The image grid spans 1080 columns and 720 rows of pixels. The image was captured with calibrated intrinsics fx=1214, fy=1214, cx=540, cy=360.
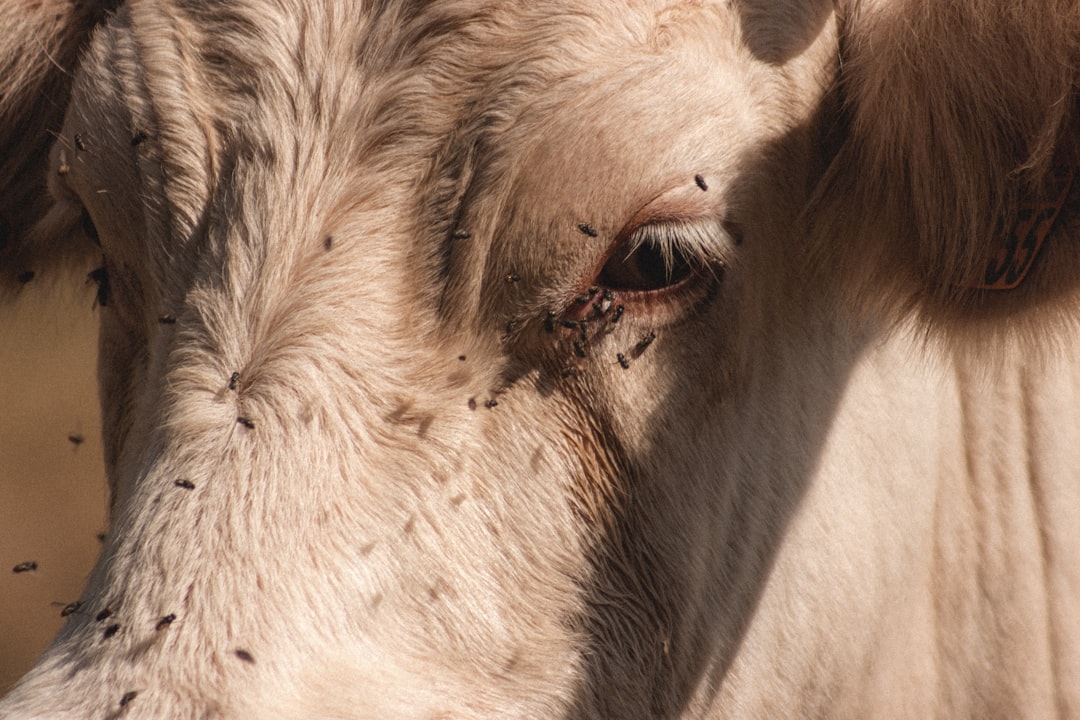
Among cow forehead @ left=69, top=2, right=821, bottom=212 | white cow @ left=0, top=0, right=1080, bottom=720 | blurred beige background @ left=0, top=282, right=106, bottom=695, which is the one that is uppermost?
cow forehead @ left=69, top=2, right=821, bottom=212

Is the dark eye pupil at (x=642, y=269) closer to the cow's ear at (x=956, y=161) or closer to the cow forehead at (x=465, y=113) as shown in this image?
the cow forehead at (x=465, y=113)

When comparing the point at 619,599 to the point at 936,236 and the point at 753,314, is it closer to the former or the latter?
the point at 753,314

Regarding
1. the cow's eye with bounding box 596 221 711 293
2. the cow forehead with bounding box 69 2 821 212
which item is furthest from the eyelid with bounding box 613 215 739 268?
the cow forehead with bounding box 69 2 821 212

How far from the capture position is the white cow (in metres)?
1.72

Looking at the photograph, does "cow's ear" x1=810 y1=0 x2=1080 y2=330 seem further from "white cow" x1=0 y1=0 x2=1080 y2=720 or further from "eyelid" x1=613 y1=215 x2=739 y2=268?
"eyelid" x1=613 y1=215 x2=739 y2=268

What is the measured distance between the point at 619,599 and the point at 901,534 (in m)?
0.67

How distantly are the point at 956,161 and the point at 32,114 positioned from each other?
223 centimetres

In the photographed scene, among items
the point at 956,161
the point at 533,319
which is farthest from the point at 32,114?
the point at 956,161

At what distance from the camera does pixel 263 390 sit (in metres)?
1.80

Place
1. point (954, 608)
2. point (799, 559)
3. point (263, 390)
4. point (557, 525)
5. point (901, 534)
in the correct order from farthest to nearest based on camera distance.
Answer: point (954, 608) < point (901, 534) < point (799, 559) < point (557, 525) < point (263, 390)

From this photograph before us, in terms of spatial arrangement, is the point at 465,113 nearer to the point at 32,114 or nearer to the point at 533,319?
the point at 533,319

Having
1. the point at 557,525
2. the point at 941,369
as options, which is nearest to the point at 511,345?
the point at 557,525

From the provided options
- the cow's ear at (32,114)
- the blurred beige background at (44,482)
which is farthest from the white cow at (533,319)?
the blurred beige background at (44,482)

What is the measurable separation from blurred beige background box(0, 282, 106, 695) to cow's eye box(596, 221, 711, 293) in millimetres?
5031
